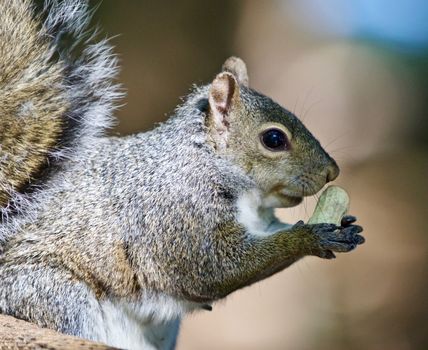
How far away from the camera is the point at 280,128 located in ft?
7.36

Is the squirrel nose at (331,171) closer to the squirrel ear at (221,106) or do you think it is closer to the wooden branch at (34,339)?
the squirrel ear at (221,106)

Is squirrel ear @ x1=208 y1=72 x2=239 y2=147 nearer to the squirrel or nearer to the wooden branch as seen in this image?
the squirrel

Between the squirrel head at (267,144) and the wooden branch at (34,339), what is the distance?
29.0 inches

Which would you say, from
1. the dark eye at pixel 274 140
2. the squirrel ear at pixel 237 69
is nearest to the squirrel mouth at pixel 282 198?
the dark eye at pixel 274 140

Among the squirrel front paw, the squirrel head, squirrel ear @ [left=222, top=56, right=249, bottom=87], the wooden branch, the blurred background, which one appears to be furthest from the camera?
the blurred background

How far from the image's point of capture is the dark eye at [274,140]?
2227 mm

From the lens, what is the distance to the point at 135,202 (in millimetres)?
2270

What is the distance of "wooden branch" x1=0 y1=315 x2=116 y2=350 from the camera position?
1710 millimetres

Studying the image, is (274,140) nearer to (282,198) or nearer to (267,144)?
(267,144)

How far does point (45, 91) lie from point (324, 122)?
3.27m

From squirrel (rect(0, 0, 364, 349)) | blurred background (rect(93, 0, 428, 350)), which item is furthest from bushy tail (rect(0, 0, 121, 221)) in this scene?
blurred background (rect(93, 0, 428, 350))

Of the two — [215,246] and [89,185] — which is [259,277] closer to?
[215,246]

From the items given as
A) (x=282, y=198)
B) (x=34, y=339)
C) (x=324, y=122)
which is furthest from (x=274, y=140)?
(x=324, y=122)

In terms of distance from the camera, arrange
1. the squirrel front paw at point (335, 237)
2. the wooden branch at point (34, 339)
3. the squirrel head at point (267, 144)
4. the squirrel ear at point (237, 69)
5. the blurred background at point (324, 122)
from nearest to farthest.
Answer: the wooden branch at point (34, 339) → the squirrel front paw at point (335, 237) → the squirrel head at point (267, 144) → the squirrel ear at point (237, 69) → the blurred background at point (324, 122)
